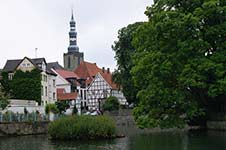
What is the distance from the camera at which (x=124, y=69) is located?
68.6 m

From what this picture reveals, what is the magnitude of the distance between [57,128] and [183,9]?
648 inches

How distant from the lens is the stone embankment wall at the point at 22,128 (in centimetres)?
4988

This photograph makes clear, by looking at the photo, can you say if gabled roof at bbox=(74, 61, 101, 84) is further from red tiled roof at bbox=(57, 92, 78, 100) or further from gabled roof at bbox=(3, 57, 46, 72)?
gabled roof at bbox=(3, 57, 46, 72)

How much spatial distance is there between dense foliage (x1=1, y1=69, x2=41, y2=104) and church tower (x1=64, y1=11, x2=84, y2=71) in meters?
76.6

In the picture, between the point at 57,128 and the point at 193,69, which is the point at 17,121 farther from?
the point at 193,69

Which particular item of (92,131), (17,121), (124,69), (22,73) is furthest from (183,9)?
(22,73)

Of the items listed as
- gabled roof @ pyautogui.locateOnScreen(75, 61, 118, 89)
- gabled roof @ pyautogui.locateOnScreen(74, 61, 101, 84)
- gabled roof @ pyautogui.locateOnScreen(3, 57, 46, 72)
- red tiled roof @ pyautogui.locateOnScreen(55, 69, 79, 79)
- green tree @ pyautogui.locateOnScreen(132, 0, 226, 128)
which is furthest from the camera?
gabled roof @ pyautogui.locateOnScreen(74, 61, 101, 84)

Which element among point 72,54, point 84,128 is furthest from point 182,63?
Result: point 72,54

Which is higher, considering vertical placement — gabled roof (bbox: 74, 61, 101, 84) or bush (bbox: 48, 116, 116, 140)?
gabled roof (bbox: 74, 61, 101, 84)

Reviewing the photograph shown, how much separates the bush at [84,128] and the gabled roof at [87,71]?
70.0 m

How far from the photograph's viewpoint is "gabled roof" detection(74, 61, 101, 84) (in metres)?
111

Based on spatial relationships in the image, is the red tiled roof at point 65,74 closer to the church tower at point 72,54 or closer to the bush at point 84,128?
the church tower at point 72,54

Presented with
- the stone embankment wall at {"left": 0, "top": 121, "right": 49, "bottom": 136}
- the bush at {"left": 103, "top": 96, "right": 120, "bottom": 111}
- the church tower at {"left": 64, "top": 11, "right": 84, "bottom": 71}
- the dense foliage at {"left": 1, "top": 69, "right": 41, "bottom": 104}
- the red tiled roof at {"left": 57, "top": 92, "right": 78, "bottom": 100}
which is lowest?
the stone embankment wall at {"left": 0, "top": 121, "right": 49, "bottom": 136}

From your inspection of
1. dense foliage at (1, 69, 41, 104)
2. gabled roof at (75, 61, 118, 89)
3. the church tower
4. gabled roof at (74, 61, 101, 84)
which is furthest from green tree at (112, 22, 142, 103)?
the church tower
